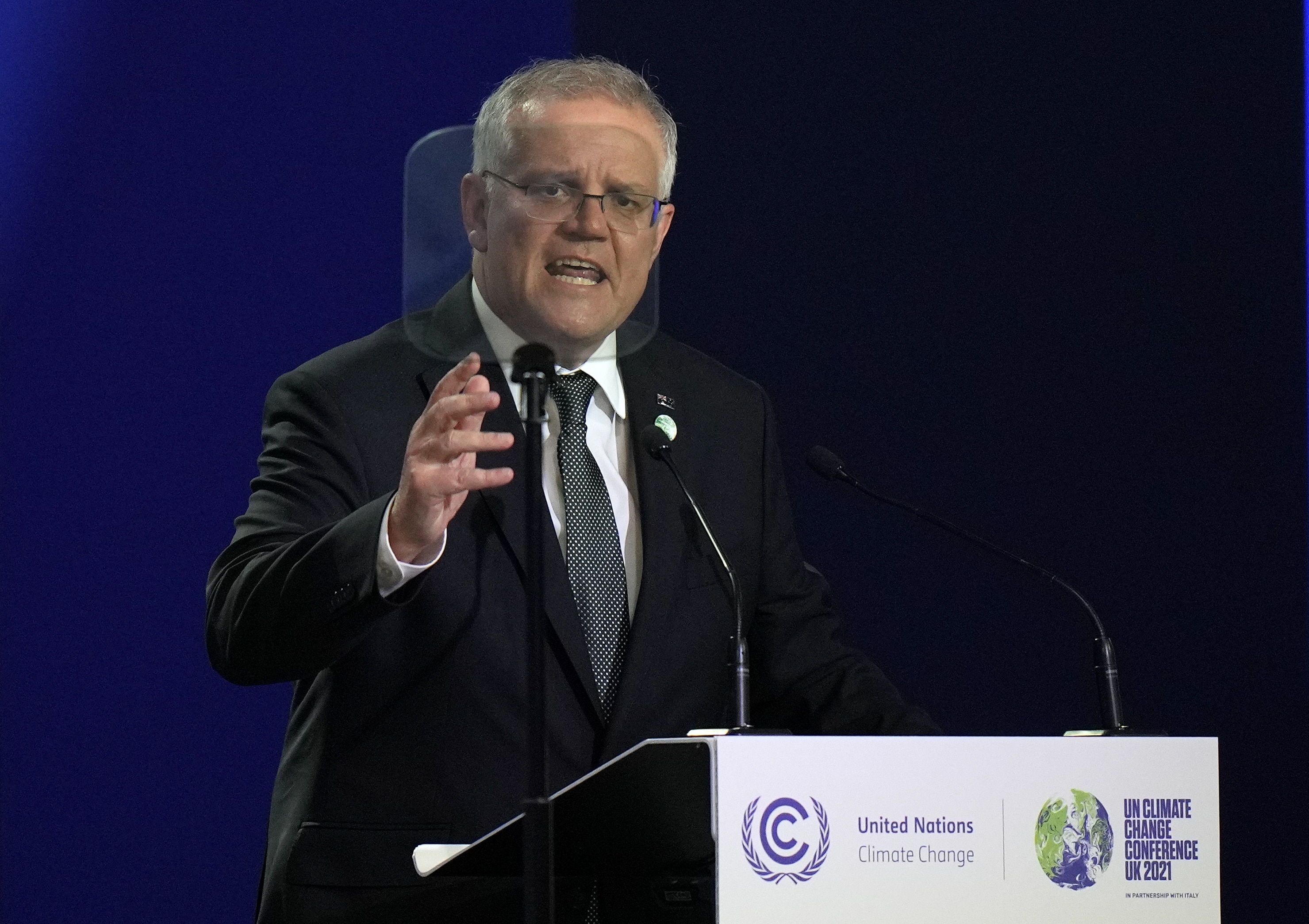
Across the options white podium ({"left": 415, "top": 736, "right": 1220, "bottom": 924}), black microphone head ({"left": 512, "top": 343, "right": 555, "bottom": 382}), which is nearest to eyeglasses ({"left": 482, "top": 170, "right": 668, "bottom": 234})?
black microphone head ({"left": 512, "top": 343, "right": 555, "bottom": 382})

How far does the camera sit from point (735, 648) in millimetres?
1753

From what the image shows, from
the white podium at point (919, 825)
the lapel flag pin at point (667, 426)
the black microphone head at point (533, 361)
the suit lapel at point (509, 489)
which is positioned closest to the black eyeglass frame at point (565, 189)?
the suit lapel at point (509, 489)

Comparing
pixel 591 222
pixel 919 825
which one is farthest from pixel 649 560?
pixel 919 825

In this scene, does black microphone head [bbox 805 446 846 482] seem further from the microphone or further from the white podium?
the white podium

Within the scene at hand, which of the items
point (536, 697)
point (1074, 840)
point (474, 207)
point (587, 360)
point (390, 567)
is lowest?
point (1074, 840)

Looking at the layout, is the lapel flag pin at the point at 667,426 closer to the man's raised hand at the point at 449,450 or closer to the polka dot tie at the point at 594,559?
the polka dot tie at the point at 594,559

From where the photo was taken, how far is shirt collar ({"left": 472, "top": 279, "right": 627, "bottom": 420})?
2.13 m

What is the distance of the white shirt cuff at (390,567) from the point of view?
64.3 inches

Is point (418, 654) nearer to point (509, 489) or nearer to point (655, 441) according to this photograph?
point (509, 489)

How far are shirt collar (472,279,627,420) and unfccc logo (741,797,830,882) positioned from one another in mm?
841

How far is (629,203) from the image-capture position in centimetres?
204

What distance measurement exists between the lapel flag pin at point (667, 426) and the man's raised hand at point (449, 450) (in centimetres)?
51

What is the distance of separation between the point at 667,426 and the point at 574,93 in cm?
49

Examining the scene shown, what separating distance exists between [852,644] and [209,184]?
153 cm
